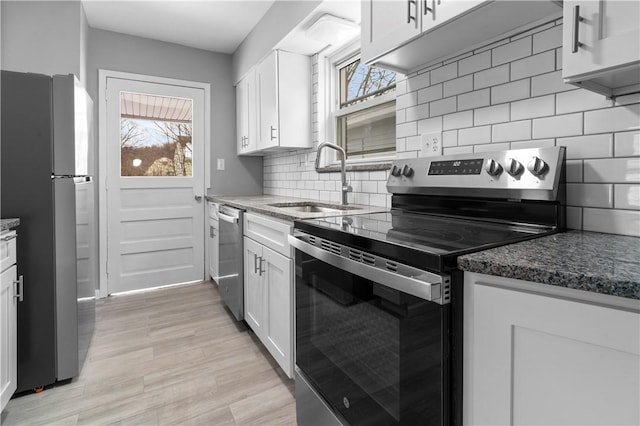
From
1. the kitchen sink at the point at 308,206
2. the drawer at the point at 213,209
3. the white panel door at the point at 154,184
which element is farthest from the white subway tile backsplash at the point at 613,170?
the white panel door at the point at 154,184

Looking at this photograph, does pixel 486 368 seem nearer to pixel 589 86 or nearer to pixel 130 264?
pixel 589 86

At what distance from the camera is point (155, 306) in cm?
296

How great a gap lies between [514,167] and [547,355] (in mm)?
692

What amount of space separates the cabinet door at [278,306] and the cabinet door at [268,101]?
1219 millimetres

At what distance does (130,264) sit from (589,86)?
3.62 meters

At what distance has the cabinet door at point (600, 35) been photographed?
0.77m

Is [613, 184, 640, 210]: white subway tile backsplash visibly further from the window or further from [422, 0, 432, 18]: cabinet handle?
the window

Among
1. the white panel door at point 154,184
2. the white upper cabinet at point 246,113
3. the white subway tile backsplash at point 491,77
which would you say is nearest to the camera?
the white subway tile backsplash at point 491,77

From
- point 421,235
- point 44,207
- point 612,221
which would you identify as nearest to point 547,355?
point 421,235

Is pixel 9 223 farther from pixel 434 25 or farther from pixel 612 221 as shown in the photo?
pixel 612 221

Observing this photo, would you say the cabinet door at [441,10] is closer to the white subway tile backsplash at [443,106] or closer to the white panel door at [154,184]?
the white subway tile backsplash at [443,106]

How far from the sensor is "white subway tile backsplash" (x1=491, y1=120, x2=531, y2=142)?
127 centimetres

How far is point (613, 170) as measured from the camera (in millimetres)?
1043

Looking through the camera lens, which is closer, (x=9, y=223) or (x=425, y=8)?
(x=425, y=8)
